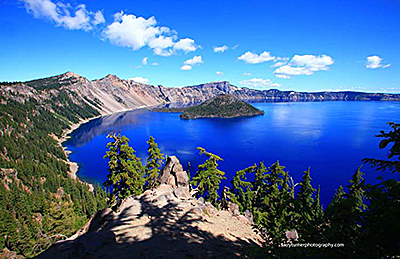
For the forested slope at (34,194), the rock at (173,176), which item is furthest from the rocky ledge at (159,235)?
the rock at (173,176)

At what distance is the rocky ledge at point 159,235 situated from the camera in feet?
31.9

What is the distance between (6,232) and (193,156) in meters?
64.6

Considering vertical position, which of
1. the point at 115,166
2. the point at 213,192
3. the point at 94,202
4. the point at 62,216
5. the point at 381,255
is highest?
the point at 381,255

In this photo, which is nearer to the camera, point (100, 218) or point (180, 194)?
point (100, 218)

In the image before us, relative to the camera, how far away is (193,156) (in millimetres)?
94562

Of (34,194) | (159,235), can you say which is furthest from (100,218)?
(34,194)

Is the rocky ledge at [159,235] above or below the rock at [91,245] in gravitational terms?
below

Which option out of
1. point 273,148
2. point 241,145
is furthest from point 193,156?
point 273,148

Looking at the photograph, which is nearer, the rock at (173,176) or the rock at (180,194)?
the rock at (180,194)

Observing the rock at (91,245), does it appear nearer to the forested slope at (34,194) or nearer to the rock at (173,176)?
the forested slope at (34,194)

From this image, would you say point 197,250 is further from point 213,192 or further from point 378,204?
point 213,192

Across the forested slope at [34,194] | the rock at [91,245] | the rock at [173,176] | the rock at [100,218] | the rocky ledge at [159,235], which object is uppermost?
the rock at [91,245]

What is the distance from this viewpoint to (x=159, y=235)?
1222 cm

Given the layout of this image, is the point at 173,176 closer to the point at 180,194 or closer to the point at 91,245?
the point at 180,194
